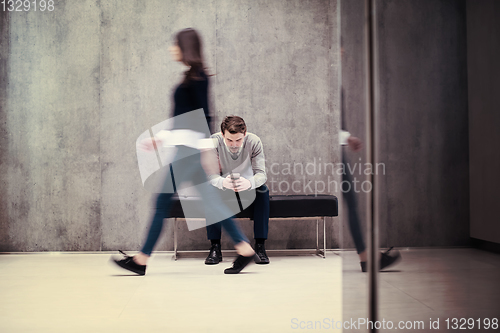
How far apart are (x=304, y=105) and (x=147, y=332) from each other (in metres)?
2.46

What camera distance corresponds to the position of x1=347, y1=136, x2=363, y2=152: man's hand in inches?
30.8

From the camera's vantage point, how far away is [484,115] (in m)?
0.64

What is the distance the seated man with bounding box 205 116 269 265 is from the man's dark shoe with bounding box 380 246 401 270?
5.49ft

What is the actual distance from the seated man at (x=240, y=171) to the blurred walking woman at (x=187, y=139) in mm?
327

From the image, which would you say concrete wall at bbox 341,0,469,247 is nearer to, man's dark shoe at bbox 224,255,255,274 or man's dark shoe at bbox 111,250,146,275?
man's dark shoe at bbox 224,255,255,274

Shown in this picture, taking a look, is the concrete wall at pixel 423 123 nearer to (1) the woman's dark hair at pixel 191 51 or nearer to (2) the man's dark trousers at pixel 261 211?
(1) the woman's dark hair at pixel 191 51

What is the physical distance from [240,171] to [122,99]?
141 cm

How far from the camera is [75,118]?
313 cm

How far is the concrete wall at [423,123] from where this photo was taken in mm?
655

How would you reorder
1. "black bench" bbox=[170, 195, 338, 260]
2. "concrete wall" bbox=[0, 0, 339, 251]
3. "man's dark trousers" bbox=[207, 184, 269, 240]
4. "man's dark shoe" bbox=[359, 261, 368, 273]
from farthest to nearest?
"concrete wall" bbox=[0, 0, 339, 251] → "black bench" bbox=[170, 195, 338, 260] → "man's dark trousers" bbox=[207, 184, 269, 240] → "man's dark shoe" bbox=[359, 261, 368, 273]

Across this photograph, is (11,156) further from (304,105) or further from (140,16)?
(304,105)

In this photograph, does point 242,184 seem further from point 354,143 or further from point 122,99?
point 354,143

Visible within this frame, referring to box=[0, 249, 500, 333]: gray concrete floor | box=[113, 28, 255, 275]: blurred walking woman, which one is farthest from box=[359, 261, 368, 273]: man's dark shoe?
box=[113, 28, 255, 275]: blurred walking woman

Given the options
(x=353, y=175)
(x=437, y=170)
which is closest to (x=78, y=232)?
(x=353, y=175)
